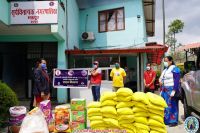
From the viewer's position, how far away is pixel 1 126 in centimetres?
911

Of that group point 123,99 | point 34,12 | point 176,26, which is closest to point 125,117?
point 123,99

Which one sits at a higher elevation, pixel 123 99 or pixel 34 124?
pixel 123 99

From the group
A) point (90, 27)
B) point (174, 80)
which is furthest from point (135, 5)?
point (174, 80)

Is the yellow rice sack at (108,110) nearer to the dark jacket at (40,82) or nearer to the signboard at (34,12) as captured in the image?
the dark jacket at (40,82)

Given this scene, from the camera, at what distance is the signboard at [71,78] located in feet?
44.6

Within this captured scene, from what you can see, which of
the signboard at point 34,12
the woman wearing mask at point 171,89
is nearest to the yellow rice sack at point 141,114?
the woman wearing mask at point 171,89

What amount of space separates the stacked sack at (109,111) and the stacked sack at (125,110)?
0.10m

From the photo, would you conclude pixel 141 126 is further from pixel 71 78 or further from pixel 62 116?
pixel 71 78

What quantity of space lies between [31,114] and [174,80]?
4327 millimetres

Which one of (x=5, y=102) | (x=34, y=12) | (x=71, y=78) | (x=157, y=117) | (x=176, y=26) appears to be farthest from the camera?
(x=176, y=26)

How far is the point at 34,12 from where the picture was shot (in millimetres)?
14664

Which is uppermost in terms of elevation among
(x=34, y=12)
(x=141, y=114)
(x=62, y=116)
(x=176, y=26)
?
(x=176, y=26)

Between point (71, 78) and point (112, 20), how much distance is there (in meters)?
8.42

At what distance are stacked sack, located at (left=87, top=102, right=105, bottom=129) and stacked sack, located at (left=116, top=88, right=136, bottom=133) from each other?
1.34ft
